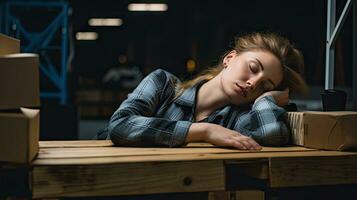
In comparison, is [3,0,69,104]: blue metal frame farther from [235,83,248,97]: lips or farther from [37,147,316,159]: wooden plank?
[37,147,316,159]: wooden plank

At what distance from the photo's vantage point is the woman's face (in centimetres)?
211

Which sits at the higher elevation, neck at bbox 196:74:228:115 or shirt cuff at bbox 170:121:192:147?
neck at bbox 196:74:228:115

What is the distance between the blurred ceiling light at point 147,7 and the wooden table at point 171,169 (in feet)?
33.2

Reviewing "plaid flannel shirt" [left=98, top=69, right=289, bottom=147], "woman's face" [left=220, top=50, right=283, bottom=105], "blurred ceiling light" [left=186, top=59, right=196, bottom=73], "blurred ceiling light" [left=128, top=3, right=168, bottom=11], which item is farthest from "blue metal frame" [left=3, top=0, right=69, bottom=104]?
"woman's face" [left=220, top=50, right=283, bottom=105]

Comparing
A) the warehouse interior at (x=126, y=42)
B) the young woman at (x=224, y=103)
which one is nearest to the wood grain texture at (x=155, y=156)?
the young woman at (x=224, y=103)

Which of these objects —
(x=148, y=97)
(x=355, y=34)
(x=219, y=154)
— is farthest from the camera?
(x=355, y=34)

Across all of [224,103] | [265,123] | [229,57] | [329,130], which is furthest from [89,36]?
[329,130]

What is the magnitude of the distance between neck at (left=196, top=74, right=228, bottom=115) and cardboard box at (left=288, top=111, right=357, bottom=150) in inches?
15.5

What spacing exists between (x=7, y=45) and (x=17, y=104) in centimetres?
26

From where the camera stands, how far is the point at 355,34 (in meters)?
2.45

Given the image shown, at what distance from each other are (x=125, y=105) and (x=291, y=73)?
0.76 metres

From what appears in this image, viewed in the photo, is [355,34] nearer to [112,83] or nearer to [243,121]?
[243,121]

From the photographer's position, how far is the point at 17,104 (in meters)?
1.59

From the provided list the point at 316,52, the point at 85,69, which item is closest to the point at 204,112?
the point at 316,52
